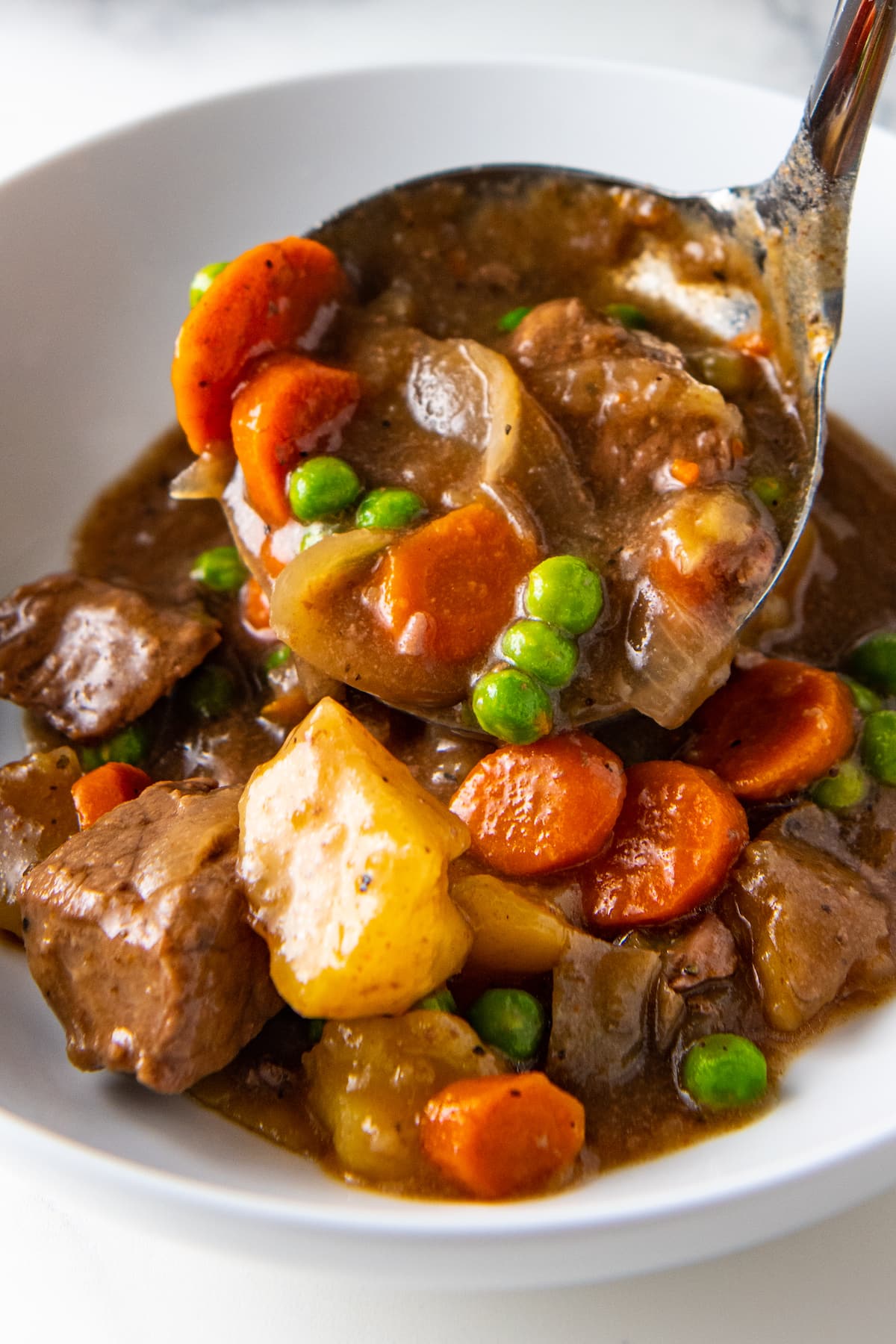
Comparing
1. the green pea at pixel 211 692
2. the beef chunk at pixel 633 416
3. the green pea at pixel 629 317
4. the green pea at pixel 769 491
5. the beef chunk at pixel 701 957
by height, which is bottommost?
the beef chunk at pixel 701 957

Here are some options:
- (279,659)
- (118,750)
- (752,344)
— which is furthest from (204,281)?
(752,344)

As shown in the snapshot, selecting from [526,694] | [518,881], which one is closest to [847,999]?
[518,881]

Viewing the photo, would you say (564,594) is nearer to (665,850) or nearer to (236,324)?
(665,850)

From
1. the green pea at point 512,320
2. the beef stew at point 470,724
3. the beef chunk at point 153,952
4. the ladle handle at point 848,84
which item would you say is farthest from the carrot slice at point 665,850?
the ladle handle at point 848,84

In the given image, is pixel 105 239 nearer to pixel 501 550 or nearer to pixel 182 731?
pixel 182 731

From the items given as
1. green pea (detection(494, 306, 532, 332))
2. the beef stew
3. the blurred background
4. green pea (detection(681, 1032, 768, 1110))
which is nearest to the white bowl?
green pea (detection(681, 1032, 768, 1110))

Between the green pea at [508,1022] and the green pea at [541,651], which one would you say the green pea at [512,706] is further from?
the green pea at [508,1022]

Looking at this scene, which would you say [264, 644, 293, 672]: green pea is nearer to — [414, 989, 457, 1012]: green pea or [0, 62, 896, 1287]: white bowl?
[0, 62, 896, 1287]: white bowl

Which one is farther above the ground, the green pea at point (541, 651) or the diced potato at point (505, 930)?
the green pea at point (541, 651)
